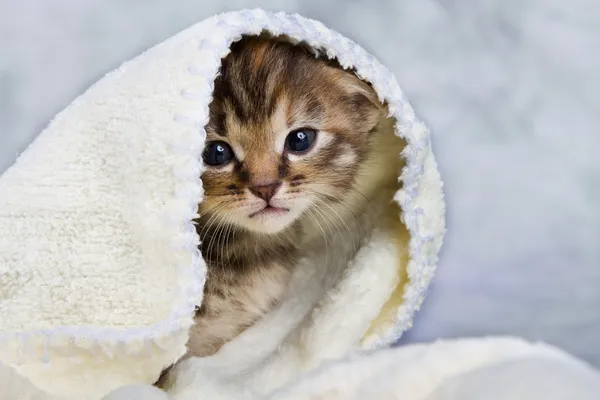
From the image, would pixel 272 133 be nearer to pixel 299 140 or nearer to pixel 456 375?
pixel 299 140

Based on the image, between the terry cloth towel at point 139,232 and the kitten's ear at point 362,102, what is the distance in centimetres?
4

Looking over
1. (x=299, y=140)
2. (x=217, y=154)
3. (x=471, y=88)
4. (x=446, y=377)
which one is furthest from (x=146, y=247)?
(x=471, y=88)

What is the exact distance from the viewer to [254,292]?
1482 millimetres

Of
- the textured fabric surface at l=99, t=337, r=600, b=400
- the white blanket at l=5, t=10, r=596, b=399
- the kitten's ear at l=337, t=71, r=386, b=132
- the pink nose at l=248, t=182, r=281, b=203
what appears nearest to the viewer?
the textured fabric surface at l=99, t=337, r=600, b=400

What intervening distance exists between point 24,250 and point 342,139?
0.63 metres

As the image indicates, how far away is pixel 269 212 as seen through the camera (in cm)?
129

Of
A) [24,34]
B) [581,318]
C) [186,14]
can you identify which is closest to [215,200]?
[186,14]

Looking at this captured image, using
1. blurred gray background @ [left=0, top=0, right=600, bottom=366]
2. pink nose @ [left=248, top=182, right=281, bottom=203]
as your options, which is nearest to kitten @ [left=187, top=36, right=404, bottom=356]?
pink nose @ [left=248, top=182, right=281, bottom=203]

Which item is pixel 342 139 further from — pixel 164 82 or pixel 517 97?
pixel 517 97

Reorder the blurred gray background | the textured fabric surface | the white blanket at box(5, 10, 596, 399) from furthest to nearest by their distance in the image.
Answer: the blurred gray background → the white blanket at box(5, 10, 596, 399) → the textured fabric surface

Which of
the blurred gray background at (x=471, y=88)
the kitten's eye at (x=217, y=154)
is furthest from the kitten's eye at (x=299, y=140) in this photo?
the blurred gray background at (x=471, y=88)

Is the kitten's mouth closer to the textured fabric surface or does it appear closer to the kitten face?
the kitten face

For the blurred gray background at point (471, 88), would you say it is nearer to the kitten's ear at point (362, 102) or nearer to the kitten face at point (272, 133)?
the kitten's ear at point (362, 102)

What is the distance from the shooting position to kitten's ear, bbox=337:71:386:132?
137 centimetres
